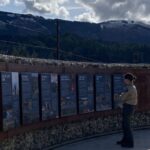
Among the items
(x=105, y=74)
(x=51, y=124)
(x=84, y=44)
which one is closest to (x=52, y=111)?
(x=51, y=124)

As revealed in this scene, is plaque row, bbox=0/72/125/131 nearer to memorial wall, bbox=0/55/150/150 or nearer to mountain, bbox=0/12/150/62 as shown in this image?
memorial wall, bbox=0/55/150/150

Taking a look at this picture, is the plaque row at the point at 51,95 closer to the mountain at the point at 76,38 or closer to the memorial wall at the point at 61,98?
the memorial wall at the point at 61,98

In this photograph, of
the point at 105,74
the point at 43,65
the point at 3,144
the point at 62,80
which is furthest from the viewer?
the point at 105,74

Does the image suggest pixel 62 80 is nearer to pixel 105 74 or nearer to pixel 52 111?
Answer: pixel 52 111

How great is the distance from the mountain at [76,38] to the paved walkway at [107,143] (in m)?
10.5

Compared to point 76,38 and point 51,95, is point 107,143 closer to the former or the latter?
point 51,95

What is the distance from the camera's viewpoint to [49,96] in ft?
38.3

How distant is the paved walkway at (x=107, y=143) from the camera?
466 inches

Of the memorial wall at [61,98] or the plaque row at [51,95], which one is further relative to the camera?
the memorial wall at [61,98]

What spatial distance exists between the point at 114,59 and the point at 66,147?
48.4m

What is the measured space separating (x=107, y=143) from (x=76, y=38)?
49.8m

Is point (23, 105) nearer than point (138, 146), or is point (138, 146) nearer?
point (23, 105)

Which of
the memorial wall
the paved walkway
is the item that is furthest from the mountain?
the paved walkway

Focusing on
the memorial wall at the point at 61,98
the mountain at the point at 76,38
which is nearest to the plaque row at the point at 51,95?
the memorial wall at the point at 61,98
